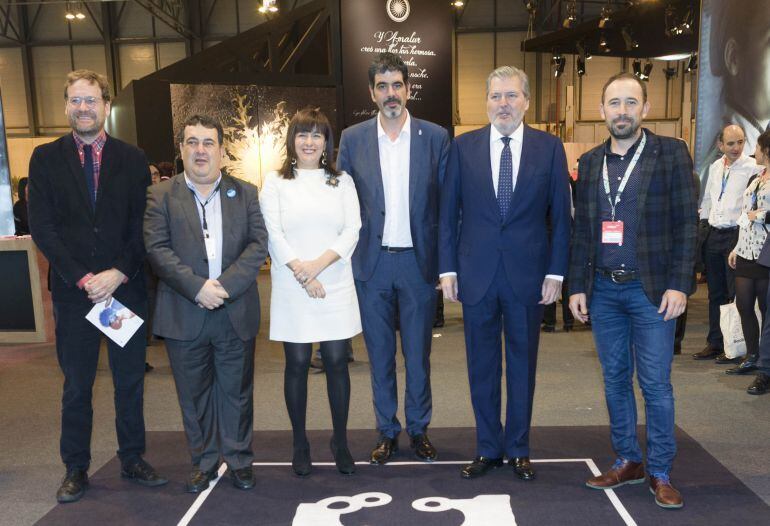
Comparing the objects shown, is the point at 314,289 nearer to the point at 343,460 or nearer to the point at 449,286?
the point at 449,286

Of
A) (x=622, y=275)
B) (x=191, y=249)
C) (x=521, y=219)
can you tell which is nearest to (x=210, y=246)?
(x=191, y=249)

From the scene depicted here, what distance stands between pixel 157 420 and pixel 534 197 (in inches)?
98.3

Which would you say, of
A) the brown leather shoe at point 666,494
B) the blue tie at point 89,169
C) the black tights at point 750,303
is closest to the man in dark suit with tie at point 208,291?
the blue tie at point 89,169

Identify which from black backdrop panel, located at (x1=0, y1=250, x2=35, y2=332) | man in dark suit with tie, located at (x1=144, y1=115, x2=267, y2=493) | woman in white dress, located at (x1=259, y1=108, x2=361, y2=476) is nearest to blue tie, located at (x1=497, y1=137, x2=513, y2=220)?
woman in white dress, located at (x1=259, y1=108, x2=361, y2=476)

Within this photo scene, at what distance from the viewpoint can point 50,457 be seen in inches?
132

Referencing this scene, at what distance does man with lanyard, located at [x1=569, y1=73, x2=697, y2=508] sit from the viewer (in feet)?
8.37

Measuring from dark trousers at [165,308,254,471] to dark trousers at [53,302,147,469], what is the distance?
19cm

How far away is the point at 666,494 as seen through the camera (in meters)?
2.61

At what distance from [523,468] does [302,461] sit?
96 centimetres

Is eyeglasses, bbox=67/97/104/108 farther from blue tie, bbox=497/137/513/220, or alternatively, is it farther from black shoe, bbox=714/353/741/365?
black shoe, bbox=714/353/741/365

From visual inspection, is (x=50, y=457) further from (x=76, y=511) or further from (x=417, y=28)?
(x=417, y=28)

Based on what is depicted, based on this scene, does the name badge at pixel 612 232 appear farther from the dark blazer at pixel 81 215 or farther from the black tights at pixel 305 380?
the dark blazer at pixel 81 215

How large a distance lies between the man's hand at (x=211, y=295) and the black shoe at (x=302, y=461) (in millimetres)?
775

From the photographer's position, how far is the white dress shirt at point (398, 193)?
304 centimetres
